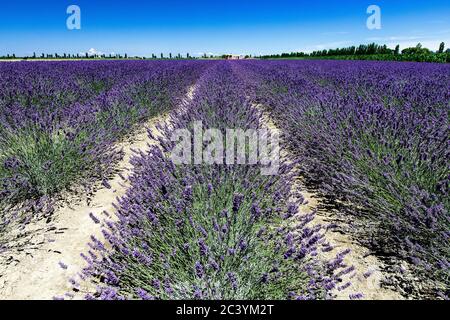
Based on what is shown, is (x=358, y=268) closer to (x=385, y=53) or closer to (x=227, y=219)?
(x=227, y=219)

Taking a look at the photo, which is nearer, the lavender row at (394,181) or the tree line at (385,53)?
the lavender row at (394,181)

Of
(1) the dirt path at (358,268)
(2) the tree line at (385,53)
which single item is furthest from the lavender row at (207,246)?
(2) the tree line at (385,53)

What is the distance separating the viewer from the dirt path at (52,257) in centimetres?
159

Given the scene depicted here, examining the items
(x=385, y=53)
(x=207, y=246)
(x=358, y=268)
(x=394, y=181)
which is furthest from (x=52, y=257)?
(x=385, y=53)


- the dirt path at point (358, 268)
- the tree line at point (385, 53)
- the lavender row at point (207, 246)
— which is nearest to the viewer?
the lavender row at point (207, 246)

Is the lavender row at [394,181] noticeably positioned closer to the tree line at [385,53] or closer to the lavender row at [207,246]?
the lavender row at [207,246]

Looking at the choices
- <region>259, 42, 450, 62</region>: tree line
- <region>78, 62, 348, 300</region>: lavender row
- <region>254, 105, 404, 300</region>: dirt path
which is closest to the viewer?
<region>78, 62, 348, 300</region>: lavender row

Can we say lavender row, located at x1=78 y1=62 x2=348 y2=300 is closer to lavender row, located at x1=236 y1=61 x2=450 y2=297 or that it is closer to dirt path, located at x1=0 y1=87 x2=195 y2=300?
dirt path, located at x1=0 y1=87 x2=195 y2=300

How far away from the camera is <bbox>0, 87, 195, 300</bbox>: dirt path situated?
1590 mm

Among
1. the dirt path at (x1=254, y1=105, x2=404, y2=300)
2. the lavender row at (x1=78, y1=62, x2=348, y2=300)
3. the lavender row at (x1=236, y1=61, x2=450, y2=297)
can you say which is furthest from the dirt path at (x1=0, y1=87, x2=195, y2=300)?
the lavender row at (x1=236, y1=61, x2=450, y2=297)

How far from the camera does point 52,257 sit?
1861 mm
